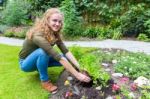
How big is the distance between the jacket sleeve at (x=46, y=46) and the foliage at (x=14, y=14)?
5.91 metres

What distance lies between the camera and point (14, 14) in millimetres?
10516

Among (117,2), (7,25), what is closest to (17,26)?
(7,25)

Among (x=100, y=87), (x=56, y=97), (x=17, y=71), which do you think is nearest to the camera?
(x=100, y=87)

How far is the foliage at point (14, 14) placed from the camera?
1053cm

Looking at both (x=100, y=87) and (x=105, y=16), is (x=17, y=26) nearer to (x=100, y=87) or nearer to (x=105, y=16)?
(x=105, y=16)

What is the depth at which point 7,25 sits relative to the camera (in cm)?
1062

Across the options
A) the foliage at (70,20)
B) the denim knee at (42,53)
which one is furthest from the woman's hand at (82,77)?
the foliage at (70,20)

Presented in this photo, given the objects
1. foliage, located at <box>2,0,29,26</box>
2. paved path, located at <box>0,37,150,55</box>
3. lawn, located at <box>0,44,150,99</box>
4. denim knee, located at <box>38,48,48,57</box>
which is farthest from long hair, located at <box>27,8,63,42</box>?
foliage, located at <box>2,0,29,26</box>

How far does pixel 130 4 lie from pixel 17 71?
4.93m

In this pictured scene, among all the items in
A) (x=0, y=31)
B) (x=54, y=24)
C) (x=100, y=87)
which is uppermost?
(x=54, y=24)

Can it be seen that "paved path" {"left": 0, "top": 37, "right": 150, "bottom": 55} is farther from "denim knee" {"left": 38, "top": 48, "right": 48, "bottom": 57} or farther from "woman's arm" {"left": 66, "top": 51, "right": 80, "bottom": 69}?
"denim knee" {"left": 38, "top": 48, "right": 48, "bottom": 57}

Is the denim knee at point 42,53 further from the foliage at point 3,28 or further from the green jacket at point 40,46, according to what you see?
the foliage at point 3,28

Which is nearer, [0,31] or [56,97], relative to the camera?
[56,97]

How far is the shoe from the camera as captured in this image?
4.95 meters
